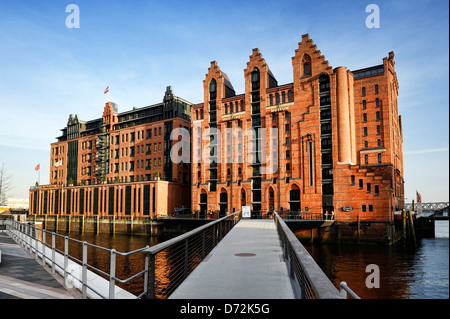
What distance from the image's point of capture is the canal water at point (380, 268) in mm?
25256

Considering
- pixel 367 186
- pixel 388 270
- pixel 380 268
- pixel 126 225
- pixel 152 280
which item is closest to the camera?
pixel 152 280

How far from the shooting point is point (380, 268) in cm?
3391

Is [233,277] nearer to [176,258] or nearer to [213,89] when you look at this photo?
[176,258]

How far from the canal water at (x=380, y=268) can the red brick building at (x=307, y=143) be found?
296 inches

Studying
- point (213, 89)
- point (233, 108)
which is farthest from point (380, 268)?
point (213, 89)

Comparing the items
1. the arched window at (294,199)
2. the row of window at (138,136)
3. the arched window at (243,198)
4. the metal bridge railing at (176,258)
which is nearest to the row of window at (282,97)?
the arched window at (294,199)

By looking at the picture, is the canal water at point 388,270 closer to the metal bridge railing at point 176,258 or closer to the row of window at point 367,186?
the row of window at point 367,186

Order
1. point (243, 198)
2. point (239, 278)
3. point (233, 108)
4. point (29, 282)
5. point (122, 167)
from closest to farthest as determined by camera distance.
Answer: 1. point (239, 278)
2. point (29, 282)
3. point (243, 198)
4. point (233, 108)
5. point (122, 167)

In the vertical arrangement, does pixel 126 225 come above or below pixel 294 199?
below

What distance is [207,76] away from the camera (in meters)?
68.4

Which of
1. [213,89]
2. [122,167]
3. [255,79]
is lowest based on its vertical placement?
[122,167]

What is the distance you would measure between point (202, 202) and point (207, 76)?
25993mm

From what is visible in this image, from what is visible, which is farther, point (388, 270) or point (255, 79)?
point (255, 79)

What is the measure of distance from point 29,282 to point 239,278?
695cm
